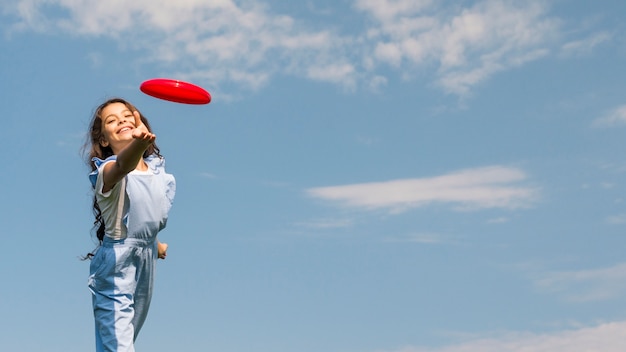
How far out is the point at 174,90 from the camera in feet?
22.1

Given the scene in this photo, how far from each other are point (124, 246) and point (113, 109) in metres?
1.24

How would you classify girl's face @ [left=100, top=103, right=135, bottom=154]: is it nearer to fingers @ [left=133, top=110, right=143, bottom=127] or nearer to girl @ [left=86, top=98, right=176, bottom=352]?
fingers @ [left=133, top=110, right=143, bottom=127]

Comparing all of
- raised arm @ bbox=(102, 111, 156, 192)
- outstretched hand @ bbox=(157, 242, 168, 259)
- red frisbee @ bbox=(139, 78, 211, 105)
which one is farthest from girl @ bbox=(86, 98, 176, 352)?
red frisbee @ bbox=(139, 78, 211, 105)

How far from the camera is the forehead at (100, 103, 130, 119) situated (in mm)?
6512

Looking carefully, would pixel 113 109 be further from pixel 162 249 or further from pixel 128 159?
pixel 162 249

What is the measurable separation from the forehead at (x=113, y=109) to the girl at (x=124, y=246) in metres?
0.43

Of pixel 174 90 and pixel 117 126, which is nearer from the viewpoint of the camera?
pixel 117 126

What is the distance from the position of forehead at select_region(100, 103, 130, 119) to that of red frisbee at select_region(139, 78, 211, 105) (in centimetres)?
31

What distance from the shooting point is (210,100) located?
6.96m

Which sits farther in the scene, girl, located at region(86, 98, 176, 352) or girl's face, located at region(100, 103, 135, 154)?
girl's face, located at region(100, 103, 135, 154)

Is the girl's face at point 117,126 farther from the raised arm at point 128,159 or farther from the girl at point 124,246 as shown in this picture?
the raised arm at point 128,159

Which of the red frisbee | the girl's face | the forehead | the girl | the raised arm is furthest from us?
the red frisbee

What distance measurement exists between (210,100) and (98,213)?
4.64 ft

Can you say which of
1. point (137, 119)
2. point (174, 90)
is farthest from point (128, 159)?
point (174, 90)
